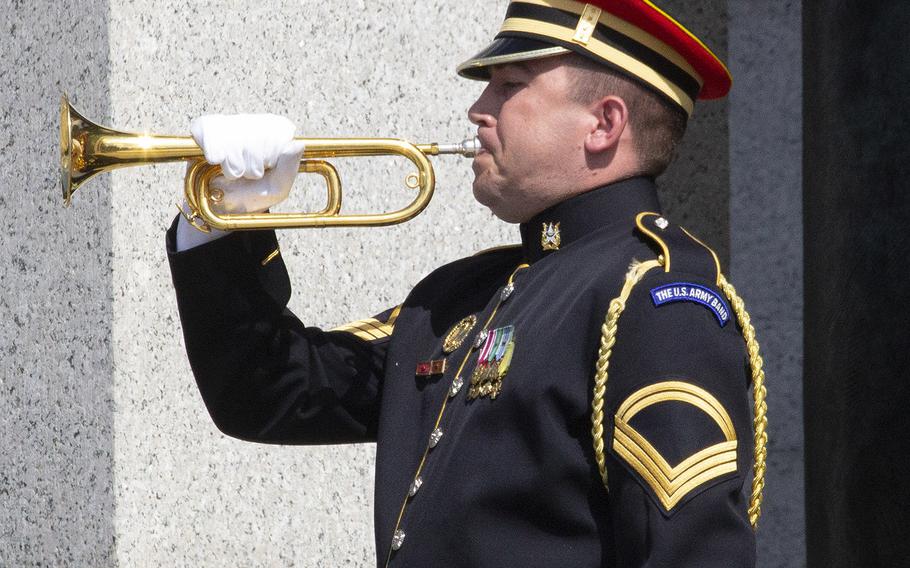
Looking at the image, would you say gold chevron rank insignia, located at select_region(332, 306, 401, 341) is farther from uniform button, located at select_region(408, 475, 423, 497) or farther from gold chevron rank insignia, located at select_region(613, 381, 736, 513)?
gold chevron rank insignia, located at select_region(613, 381, 736, 513)

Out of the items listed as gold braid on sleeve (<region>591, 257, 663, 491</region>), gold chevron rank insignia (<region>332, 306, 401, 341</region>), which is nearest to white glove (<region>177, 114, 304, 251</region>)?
gold chevron rank insignia (<region>332, 306, 401, 341</region>)

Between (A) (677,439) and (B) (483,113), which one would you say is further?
(B) (483,113)

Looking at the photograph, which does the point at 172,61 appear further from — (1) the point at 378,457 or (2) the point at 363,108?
(1) the point at 378,457

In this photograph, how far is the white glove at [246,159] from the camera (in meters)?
2.53

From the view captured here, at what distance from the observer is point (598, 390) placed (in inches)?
82.3

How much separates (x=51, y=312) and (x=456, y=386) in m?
1.60

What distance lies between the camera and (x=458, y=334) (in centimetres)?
251

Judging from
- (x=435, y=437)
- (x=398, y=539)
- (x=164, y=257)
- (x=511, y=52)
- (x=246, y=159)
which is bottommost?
(x=398, y=539)

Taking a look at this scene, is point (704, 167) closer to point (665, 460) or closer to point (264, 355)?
point (264, 355)

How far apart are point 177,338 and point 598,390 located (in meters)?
1.70

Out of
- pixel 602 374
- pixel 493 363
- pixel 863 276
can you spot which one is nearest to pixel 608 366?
pixel 602 374

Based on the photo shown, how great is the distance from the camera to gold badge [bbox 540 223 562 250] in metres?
2.44

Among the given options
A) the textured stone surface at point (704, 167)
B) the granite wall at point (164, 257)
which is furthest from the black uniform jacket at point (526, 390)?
the textured stone surface at point (704, 167)

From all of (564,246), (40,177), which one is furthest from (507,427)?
(40,177)
